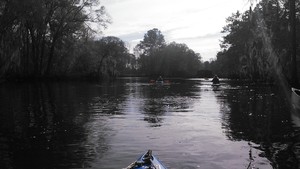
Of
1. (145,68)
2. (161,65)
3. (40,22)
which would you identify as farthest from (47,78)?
(145,68)

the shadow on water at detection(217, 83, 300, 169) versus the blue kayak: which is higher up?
the blue kayak

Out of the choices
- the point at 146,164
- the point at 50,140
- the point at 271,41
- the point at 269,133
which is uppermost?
the point at 271,41

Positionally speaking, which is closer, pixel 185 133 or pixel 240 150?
pixel 240 150

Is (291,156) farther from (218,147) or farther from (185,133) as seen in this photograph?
(185,133)

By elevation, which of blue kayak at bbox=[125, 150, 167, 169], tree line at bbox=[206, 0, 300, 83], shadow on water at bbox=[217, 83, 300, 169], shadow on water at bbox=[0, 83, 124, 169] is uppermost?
tree line at bbox=[206, 0, 300, 83]

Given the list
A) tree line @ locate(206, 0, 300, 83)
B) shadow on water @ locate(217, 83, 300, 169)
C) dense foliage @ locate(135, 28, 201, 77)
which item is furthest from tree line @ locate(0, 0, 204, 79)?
dense foliage @ locate(135, 28, 201, 77)

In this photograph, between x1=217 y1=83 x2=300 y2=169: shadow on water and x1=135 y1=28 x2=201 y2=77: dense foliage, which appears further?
x1=135 y1=28 x2=201 y2=77: dense foliage

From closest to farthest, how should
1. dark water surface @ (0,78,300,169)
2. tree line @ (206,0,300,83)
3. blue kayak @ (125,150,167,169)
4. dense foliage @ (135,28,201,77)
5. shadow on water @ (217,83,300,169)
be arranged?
blue kayak @ (125,150,167,169) < dark water surface @ (0,78,300,169) < shadow on water @ (217,83,300,169) < tree line @ (206,0,300,83) < dense foliage @ (135,28,201,77)

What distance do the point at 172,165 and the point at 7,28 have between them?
45.7 meters

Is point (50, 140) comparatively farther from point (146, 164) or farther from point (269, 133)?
point (269, 133)

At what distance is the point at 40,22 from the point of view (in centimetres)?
5753

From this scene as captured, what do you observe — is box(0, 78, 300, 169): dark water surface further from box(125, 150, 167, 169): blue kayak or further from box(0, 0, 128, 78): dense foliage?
box(0, 0, 128, 78): dense foliage

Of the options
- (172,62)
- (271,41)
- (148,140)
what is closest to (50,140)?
(148,140)

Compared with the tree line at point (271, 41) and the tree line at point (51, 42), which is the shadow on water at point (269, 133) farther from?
the tree line at point (51, 42)
